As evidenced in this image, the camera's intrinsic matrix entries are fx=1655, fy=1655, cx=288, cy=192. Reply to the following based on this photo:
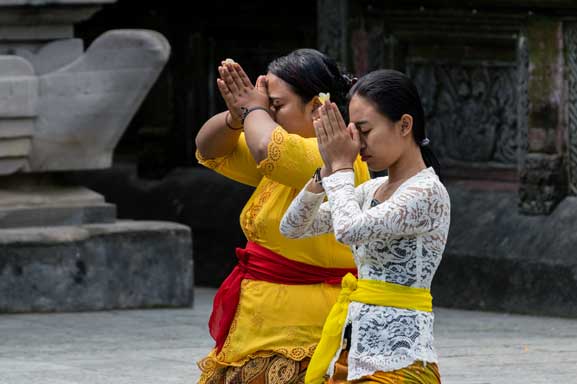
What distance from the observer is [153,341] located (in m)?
8.56

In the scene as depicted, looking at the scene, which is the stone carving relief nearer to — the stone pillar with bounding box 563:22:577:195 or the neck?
the stone pillar with bounding box 563:22:577:195

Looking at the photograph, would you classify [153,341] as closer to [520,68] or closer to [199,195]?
[520,68]

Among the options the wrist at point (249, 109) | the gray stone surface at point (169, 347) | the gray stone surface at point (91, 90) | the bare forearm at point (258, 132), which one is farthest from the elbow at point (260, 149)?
the gray stone surface at point (91, 90)

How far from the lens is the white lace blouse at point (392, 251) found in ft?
14.4

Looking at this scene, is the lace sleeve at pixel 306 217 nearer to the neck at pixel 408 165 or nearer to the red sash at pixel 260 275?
the neck at pixel 408 165

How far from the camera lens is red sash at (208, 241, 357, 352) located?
202 inches

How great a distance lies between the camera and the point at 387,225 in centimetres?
439

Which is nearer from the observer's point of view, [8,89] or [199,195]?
[8,89]

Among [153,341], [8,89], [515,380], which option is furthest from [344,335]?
[8,89]

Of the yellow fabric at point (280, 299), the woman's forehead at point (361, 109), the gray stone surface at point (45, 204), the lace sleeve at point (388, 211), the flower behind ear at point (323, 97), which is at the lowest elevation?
the gray stone surface at point (45, 204)

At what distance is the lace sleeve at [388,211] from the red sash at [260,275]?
69cm

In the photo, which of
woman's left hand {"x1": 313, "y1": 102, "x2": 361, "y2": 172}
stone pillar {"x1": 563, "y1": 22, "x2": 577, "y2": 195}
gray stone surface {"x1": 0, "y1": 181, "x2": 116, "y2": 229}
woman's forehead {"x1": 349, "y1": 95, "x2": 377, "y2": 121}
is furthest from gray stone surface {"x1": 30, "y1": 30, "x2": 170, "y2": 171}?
woman's left hand {"x1": 313, "y1": 102, "x2": 361, "y2": 172}

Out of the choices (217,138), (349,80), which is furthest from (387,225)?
(217,138)

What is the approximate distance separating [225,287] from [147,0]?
315 inches
